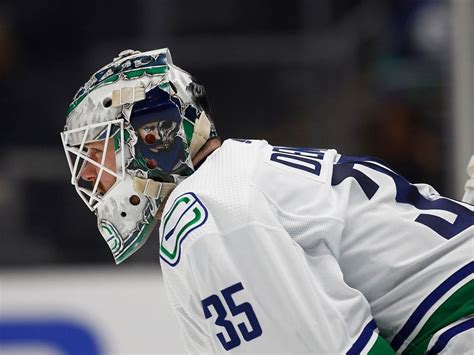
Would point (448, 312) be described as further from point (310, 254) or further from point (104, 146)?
point (104, 146)

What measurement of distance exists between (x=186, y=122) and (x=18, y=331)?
2226 mm

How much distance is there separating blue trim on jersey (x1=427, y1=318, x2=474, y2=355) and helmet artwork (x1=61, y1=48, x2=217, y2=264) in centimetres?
65

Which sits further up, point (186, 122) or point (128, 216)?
point (186, 122)

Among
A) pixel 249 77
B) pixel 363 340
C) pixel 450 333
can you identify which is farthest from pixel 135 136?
pixel 249 77

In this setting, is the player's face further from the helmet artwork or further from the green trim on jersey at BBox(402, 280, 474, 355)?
the green trim on jersey at BBox(402, 280, 474, 355)

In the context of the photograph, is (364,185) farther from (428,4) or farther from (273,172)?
(428,4)

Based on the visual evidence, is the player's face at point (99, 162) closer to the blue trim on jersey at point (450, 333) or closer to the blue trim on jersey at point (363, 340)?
the blue trim on jersey at point (363, 340)

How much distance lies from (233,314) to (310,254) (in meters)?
0.20

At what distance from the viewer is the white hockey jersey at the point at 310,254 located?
1.83 m

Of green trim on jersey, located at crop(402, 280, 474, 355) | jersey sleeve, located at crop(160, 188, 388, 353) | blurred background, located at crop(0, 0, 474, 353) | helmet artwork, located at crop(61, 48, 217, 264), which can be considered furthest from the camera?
blurred background, located at crop(0, 0, 474, 353)

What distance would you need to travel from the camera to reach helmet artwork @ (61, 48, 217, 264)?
→ 2113 millimetres

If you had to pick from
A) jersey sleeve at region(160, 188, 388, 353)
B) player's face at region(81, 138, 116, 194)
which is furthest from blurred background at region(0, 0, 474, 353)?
jersey sleeve at region(160, 188, 388, 353)

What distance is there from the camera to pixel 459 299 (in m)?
1.93

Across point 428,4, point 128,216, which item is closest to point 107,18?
point 428,4
